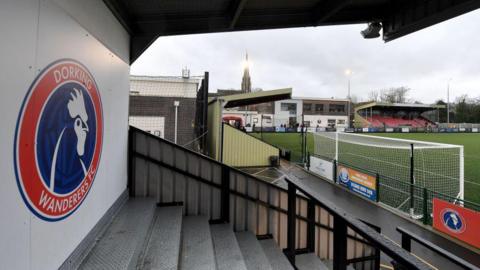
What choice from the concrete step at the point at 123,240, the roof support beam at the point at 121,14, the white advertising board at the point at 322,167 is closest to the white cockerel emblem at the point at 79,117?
the concrete step at the point at 123,240

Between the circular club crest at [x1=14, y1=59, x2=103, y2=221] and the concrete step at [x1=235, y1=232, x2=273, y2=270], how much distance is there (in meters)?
2.07

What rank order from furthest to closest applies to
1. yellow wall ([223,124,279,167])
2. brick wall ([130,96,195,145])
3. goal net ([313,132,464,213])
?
yellow wall ([223,124,279,167]), brick wall ([130,96,195,145]), goal net ([313,132,464,213])

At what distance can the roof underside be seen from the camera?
2.98 metres

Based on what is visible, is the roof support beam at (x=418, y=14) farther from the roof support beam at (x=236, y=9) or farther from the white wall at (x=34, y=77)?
the white wall at (x=34, y=77)

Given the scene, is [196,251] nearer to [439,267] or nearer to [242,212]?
[242,212]

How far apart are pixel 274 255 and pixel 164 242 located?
160cm

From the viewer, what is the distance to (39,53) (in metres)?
1.51

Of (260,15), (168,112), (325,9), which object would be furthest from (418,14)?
(168,112)

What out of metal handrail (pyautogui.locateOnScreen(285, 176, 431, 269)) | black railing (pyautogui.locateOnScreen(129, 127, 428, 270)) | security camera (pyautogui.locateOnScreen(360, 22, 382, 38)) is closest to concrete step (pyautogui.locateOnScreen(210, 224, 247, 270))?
black railing (pyautogui.locateOnScreen(129, 127, 428, 270))

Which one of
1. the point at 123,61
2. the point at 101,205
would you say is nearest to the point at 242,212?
the point at 101,205

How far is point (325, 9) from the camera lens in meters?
3.30

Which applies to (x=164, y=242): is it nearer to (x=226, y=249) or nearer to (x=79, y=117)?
(x=226, y=249)

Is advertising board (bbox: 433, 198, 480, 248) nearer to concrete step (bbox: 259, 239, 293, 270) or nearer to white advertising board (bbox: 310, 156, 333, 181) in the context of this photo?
concrete step (bbox: 259, 239, 293, 270)

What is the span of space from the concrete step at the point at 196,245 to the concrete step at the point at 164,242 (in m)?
0.16
